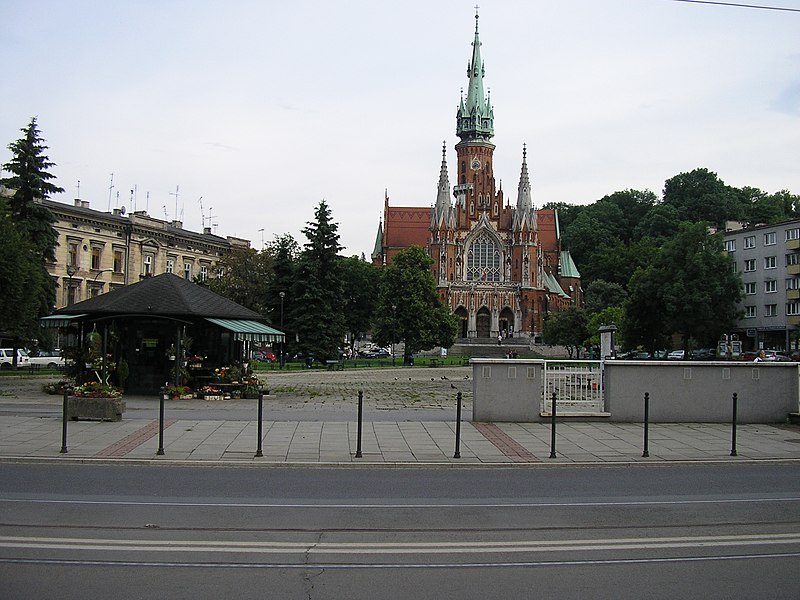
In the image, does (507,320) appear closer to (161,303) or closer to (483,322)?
(483,322)

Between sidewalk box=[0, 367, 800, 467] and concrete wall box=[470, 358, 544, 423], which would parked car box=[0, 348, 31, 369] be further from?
concrete wall box=[470, 358, 544, 423]

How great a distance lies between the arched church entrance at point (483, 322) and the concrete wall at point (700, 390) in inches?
3689

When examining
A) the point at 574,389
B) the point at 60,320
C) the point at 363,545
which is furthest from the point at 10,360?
the point at 363,545

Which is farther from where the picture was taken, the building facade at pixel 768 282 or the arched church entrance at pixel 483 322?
the arched church entrance at pixel 483 322

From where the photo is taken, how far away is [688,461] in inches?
565

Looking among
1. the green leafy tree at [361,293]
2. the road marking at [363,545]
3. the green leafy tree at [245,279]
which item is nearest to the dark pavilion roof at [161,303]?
the road marking at [363,545]

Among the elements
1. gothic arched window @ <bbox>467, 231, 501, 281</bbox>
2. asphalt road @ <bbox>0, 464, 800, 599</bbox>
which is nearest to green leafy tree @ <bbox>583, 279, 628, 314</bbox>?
gothic arched window @ <bbox>467, 231, 501, 281</bbox>

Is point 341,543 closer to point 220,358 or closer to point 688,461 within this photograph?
point 688,461

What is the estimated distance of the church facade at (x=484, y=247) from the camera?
373ft

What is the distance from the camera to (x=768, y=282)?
76500mm

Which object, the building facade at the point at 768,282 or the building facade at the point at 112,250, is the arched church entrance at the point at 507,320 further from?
the building facade at the point at 112,250

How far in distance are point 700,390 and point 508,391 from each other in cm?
471

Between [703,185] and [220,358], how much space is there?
127680 mm

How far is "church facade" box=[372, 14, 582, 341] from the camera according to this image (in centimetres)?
11369
